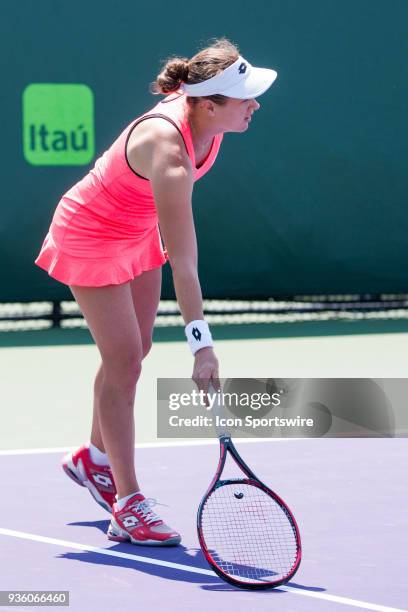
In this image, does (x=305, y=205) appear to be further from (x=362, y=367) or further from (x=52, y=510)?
(x=52, y=510)

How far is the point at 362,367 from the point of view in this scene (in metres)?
8.96

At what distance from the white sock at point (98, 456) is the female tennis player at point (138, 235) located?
0.04 m

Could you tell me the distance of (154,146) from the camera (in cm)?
431

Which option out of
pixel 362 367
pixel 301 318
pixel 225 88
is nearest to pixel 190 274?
pixel 225 88

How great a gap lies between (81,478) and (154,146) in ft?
4.25

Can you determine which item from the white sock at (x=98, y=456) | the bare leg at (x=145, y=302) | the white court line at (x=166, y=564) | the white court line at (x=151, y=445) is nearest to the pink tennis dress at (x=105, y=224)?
the bare leg at (x=145, y=302)

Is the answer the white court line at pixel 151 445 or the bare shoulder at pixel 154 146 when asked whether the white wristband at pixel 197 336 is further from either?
the white court line at pixel 151 445

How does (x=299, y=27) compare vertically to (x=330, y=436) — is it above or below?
above

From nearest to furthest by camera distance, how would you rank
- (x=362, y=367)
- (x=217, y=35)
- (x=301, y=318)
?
(x=362, y=367)
(x=217, y=35)
(x=301, y=318)

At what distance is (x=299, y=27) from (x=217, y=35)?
68 cm

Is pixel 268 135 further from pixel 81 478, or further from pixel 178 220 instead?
pixel 178 220

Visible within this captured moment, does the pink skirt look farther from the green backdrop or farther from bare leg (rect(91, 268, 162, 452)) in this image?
the green backdrop

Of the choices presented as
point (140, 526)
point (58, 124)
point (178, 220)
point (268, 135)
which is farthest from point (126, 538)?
point (268, 135)

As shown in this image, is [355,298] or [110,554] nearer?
[110,554]
